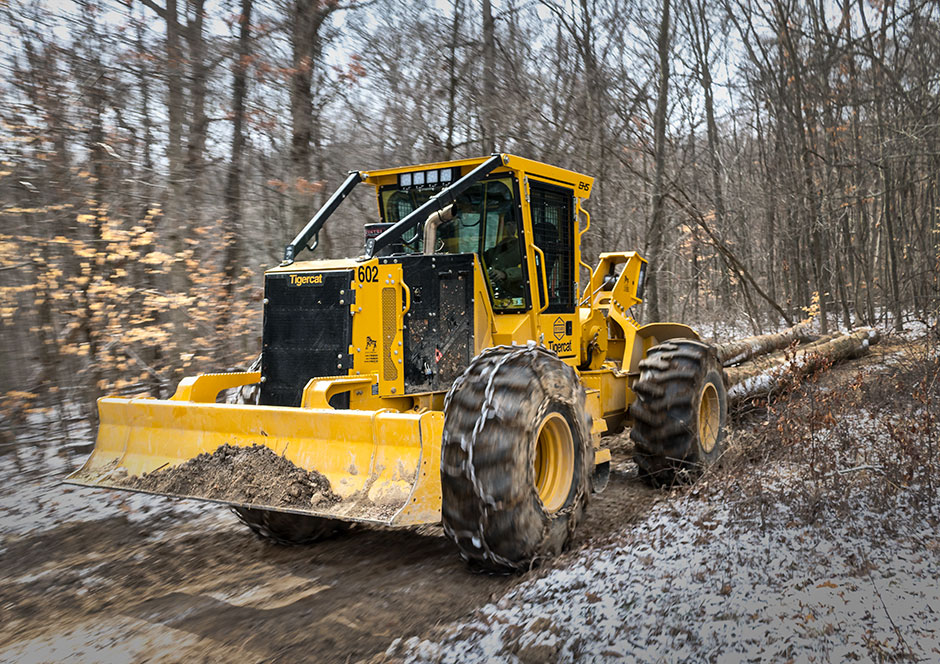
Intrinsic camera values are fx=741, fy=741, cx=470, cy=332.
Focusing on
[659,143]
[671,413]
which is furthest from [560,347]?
[659,143]

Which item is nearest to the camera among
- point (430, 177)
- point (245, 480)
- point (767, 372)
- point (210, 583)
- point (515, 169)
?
point (245, 480)

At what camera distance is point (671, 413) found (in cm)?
670

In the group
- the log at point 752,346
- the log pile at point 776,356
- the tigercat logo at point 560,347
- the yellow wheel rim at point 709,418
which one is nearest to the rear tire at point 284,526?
the tigercat logo at point 560,347

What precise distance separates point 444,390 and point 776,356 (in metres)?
7.78

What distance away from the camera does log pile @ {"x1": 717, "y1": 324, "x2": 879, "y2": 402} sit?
894 centimetres

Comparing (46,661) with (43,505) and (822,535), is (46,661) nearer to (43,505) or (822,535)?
(43,505)

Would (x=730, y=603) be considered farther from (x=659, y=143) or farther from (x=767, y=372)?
(x=659, y=143)

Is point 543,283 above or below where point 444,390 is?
above

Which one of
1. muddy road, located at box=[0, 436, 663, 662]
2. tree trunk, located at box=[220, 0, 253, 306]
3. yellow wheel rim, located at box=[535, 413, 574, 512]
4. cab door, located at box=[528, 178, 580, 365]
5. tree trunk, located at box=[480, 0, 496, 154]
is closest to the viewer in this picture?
muddy road, located at box=[0, 436, 663, 662]

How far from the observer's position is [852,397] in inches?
285

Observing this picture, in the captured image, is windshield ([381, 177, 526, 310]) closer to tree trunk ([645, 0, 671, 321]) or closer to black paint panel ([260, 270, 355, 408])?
black paint panel ([260, 270, 355, 408])

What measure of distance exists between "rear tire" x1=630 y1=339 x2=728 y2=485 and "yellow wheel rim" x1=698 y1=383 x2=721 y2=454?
15 cm

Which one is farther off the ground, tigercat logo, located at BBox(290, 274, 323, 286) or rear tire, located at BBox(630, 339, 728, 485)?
tigercat logo, located at BBox(290, 274, 323, 286)

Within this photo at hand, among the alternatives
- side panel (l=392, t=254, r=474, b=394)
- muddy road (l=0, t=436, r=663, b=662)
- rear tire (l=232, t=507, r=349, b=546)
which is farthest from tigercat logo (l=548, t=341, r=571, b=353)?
rear tire (l=232, t=507, r=349, b=546)
